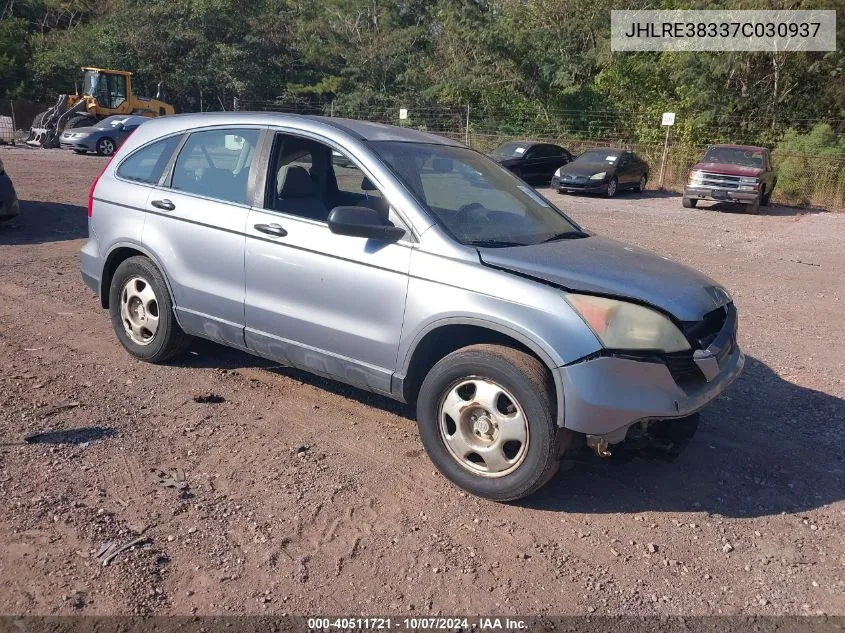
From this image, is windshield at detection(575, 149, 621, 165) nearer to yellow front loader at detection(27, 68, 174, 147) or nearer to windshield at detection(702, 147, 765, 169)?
windshield at detection(702, 147, 765, 169)

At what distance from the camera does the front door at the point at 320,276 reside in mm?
4328

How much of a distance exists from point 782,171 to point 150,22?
32.5 meters

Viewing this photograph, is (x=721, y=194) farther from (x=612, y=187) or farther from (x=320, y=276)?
(x=320, y=276)

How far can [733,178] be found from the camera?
19703 mm

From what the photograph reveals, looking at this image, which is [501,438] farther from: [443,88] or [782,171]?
[443,88]

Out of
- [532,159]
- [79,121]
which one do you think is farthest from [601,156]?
[79,121]

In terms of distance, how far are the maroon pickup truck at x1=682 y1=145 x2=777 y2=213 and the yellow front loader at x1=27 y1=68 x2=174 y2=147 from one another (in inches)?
848

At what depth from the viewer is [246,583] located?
3.25 metres

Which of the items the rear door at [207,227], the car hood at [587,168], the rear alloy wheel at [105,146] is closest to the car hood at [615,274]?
the rear door at [207,227]

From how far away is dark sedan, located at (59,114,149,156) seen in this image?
25.6 m

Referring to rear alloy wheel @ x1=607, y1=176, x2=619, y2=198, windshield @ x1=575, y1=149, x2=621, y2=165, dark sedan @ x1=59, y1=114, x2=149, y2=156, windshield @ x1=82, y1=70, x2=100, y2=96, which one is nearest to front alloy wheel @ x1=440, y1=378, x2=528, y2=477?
rear alloy wheel @ x1=607, y1=176, x2=619, y2=198

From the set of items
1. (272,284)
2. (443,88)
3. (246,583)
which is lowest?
(246,583)

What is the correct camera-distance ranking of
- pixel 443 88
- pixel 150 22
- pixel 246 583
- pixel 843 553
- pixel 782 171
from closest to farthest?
pixel 246 583, pixel 843 553, pixel 782 171, pixel 443 88, pixel 150 22

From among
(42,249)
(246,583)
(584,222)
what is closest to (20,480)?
(246,583)
